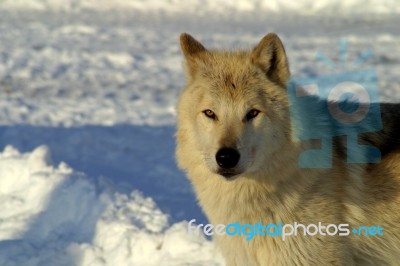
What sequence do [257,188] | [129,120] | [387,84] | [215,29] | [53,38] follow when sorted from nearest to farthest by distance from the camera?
[257,188] → [129,120] → [387,84] → [53,38] → [215,29]

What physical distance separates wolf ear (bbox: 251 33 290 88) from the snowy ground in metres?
1.56

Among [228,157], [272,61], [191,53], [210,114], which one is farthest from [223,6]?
[228,157]

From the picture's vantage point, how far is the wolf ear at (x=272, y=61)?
3.67 meters

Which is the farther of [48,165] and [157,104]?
[157,104]

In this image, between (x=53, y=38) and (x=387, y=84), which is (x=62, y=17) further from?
(x=387, y=84)

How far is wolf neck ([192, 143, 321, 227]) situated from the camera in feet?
11.6

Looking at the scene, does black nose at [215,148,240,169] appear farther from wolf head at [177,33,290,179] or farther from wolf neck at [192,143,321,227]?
wolf neck at [192,143,321,227]

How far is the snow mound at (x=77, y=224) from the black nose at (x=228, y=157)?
1491 millimetres

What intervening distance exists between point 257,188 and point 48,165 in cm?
301

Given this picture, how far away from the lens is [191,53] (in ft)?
12.9

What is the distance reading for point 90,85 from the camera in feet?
34.0

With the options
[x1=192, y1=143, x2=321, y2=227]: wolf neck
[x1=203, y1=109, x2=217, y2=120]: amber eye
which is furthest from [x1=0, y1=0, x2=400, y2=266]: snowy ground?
[x1=203, y1=109, x2=217, y2=120]: amber eye

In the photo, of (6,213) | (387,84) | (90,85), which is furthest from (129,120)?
(387,84)

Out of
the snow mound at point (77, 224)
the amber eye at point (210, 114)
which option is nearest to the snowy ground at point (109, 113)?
the snow mound at point (77, 224)
